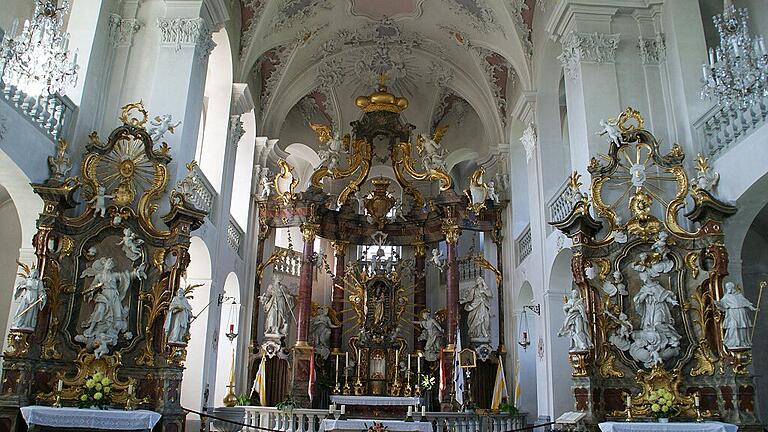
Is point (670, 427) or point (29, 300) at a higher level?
point (29, 300)

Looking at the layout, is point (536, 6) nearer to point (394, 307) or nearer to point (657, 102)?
point (657, 102)

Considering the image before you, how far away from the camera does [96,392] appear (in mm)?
8875

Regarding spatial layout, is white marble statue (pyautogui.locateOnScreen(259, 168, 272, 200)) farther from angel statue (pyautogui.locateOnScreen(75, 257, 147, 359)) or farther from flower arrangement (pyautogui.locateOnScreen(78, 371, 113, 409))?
flower arrangement (pyautogui.locateOnScreen(78, 371, 113, 409))

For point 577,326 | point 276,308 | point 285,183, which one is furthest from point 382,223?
point 577,326

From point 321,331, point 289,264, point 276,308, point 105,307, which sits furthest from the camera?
point 289,264

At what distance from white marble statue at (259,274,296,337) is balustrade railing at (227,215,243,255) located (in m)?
1.49

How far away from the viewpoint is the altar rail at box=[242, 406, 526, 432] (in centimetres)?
1280

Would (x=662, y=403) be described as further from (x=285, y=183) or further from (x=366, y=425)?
(x=285, y=183)

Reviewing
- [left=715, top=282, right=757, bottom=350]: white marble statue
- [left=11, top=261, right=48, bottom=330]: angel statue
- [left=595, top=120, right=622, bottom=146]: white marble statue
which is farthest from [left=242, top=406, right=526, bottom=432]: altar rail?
[left=595, top=120, right=622, bottom=146]: white marble statue

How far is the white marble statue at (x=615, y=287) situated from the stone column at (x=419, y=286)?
8548mm

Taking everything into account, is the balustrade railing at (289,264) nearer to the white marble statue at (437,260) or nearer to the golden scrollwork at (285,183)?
the golden scrollwork at (285,183)

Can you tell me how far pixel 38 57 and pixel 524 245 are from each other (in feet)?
36.7

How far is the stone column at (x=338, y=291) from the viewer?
17.8m

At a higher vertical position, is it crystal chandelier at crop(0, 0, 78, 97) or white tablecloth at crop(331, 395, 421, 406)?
crystal chandelier at crop(0, 0, 78, 97)
